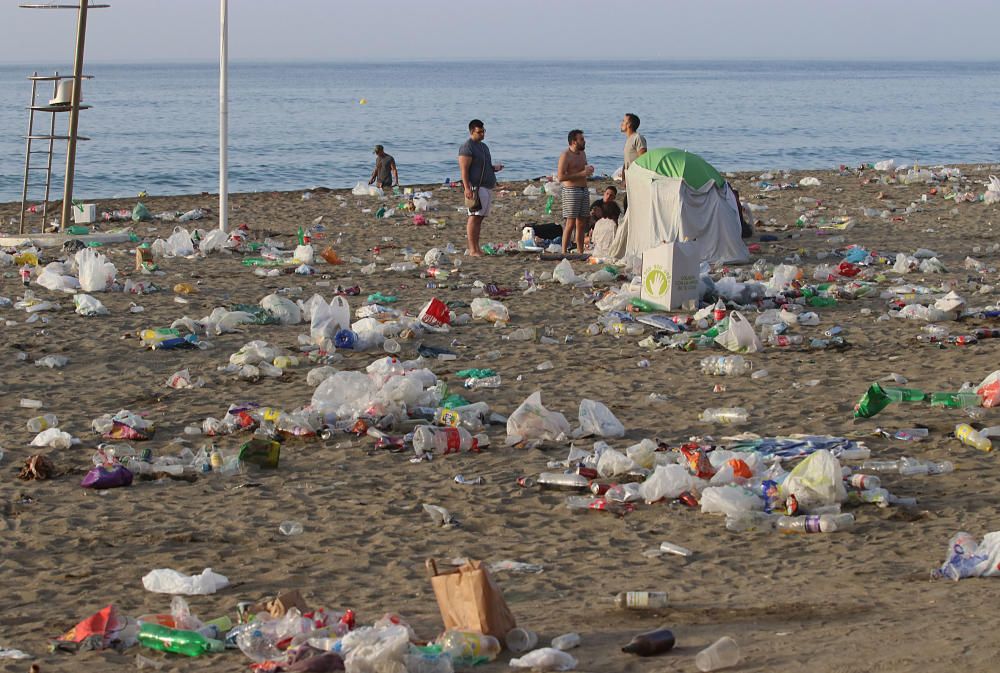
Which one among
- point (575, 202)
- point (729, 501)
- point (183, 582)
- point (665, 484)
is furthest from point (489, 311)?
point (183, 582)

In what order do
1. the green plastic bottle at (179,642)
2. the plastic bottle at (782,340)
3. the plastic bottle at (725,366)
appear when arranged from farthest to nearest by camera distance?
the plastic bottle at (782,340) < the plastic bottle at (725,366) < the green plastic bottle at (179,642)

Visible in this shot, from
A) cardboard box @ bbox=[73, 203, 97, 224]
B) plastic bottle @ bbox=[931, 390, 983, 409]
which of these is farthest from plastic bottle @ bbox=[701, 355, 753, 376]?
cardboard box @ bbox=[73, 203, 97, 224]

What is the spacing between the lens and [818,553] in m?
4.46

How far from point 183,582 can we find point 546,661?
147cm

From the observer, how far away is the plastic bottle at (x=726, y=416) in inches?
246

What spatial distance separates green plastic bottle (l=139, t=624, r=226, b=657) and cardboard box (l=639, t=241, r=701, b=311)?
5889mm

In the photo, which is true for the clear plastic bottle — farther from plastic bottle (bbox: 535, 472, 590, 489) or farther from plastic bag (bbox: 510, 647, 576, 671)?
plastic bag (bbox: 510, 647, 576, 671)

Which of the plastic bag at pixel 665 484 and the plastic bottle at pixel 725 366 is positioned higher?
the plastic bottle at pixel 725 366

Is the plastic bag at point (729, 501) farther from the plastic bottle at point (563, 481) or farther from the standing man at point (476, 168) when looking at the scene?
the standing man at point (476, 168)

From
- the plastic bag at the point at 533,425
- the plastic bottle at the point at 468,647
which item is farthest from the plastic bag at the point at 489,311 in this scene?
the plastic bottle at the point at 468,647

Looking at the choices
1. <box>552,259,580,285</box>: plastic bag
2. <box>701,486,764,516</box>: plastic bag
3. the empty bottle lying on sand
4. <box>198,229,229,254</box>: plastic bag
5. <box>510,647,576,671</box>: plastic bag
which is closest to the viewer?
<box>510,647,576,671</box>: plastic bag

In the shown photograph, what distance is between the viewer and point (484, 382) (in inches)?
280

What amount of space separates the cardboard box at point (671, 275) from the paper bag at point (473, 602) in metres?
5.70

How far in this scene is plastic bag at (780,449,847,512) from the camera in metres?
4.89
